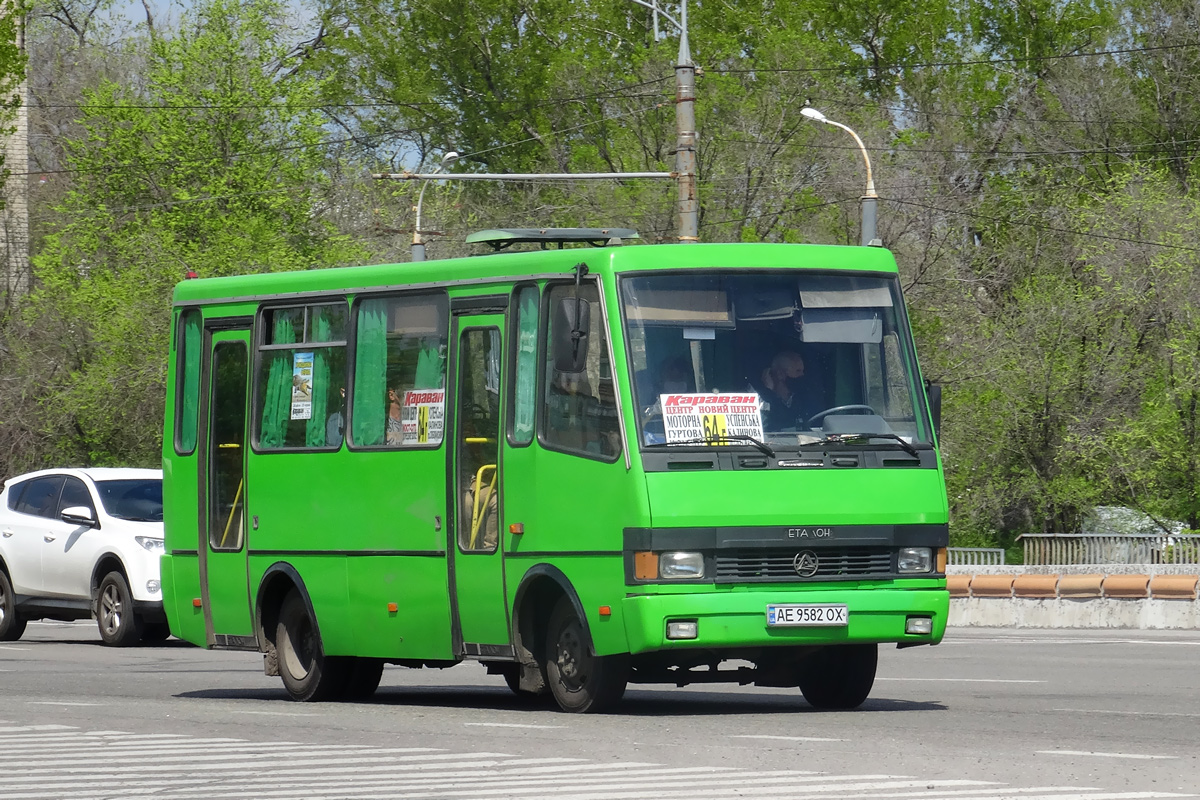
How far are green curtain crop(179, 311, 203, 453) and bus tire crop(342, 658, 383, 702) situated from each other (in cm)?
207

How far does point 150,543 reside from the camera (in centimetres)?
2208

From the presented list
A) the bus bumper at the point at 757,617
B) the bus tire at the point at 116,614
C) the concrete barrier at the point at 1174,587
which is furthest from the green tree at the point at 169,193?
the bus bumper at the point at 757,617

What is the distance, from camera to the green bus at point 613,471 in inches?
460

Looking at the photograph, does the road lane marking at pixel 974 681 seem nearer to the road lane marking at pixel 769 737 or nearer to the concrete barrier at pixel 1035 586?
the road lane marking at pixel 769 737

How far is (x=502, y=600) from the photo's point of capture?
41.3ft

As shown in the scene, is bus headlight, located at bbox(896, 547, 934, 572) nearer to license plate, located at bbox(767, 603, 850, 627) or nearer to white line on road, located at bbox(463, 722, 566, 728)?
license plate, located at bbox(767, 603, 850, 627)

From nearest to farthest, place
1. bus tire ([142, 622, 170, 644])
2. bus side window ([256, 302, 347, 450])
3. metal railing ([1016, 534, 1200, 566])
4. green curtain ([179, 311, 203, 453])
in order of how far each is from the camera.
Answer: bus side window ([256, 302, 347, 450]), green curtain ([179, 311, 203, 453]), bus tire ([142, 622, 170, 644]), metal railing ([1016, 534, 1200, 566])

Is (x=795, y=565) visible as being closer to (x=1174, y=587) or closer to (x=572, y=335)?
(x=572, y=335)

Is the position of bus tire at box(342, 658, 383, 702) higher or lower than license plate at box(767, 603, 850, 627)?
lower

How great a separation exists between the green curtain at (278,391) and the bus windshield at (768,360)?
3.47 m

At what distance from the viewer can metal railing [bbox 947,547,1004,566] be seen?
34.2 meters

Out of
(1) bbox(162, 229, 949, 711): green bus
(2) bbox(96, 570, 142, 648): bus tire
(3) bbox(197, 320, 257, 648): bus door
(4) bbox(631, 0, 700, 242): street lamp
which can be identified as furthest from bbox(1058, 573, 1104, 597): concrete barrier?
(3) bbox(197, 320, 257, 648): bus door

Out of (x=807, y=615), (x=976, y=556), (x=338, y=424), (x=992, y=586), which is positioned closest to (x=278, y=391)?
(x=338, y=424)

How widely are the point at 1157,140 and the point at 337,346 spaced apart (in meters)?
40.4
